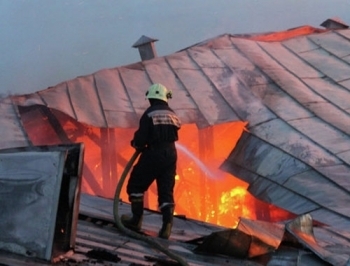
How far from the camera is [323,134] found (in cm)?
1008

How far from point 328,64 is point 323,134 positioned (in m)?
3.02

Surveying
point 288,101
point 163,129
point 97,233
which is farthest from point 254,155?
point 97,233

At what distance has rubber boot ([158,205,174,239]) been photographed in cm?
654

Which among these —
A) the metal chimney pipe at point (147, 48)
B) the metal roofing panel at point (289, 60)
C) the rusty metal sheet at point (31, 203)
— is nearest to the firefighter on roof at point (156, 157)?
the rusty metal sheet at point (31, 203)

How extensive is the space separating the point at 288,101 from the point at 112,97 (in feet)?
9.75

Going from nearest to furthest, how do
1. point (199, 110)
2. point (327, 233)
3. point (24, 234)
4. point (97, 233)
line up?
1. point (24, 234)
2. point (97, 233)
3. point (327, 233)
4. point (199, 110)

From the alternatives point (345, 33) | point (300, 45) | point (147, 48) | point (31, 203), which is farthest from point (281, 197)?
point (345, 33)

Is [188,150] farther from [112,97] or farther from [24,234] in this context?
[24,234]

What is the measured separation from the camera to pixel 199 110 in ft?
36.4

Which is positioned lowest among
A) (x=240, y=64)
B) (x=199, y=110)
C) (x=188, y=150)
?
(x=188, y=150)

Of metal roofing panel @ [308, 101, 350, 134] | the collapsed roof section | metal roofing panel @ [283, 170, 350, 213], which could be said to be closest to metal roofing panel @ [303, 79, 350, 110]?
the collapsed roof section

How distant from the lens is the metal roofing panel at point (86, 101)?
34.0 ft

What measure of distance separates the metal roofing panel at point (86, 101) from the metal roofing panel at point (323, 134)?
306cm

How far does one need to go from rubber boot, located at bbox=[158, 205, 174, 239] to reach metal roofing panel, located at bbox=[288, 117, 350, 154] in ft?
12.0
